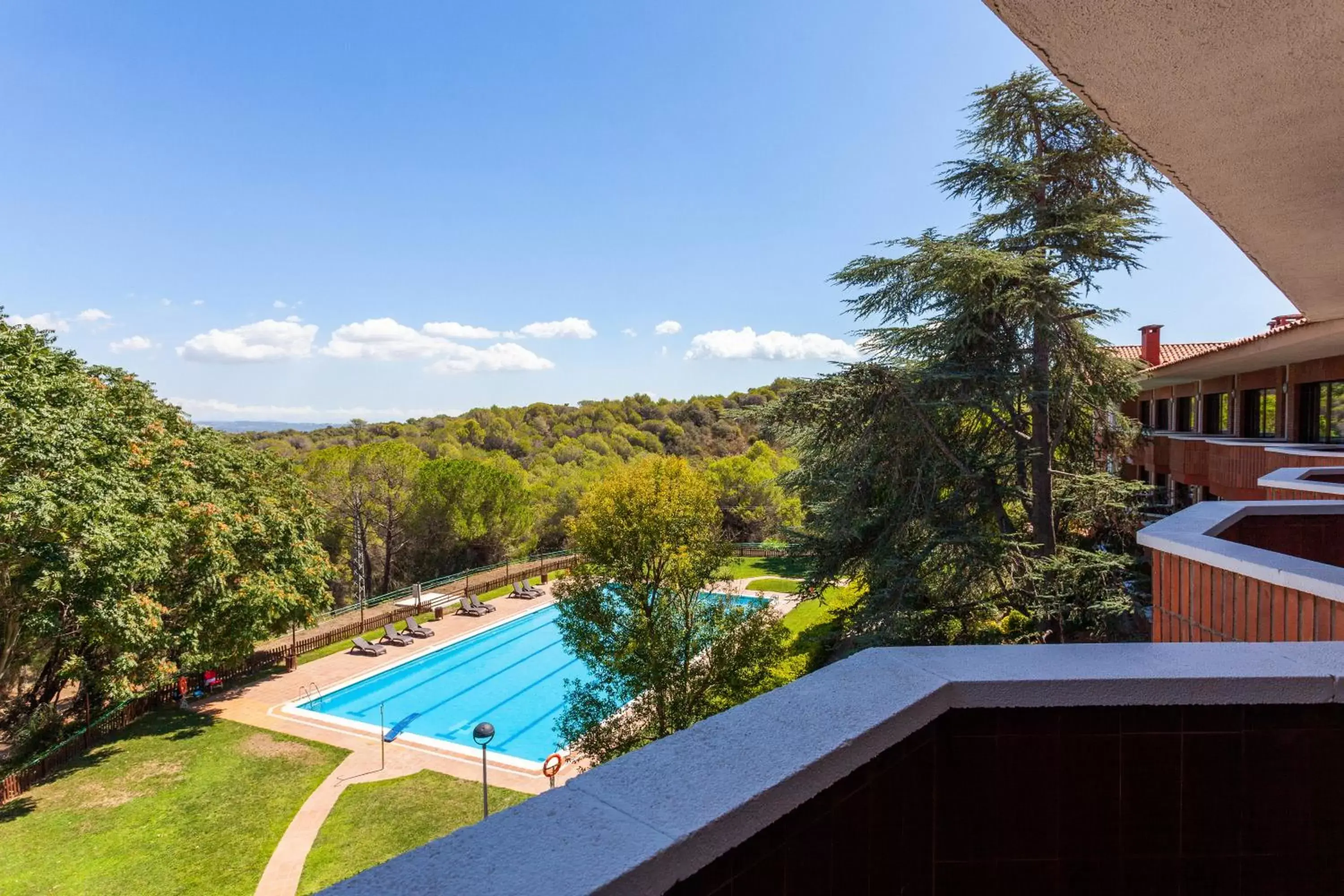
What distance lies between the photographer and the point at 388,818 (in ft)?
39.4

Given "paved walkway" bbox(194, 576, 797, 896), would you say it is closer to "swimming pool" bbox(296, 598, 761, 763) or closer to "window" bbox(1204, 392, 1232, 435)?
"swimming pool" bbox(296, 598, 761, 763)

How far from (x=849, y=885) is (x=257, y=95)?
30659 mm

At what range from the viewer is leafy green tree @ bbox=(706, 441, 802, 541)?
35.3 metres

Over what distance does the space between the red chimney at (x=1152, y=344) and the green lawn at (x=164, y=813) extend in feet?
95.5

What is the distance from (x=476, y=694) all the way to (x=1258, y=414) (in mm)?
22063

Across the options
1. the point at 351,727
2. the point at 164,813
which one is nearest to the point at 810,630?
the point at 351,727

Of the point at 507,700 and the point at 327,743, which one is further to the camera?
the point at 507,700

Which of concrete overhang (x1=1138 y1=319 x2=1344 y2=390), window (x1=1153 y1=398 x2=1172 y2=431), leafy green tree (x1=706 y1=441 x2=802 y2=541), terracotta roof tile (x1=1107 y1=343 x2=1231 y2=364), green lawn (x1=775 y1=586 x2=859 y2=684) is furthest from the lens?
leafy green tree (x1=706 y1=441 x2=802 y2=541)

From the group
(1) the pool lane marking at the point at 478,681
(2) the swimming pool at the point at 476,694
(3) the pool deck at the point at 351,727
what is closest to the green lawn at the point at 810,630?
(3) the pool deck at the point at 351,727

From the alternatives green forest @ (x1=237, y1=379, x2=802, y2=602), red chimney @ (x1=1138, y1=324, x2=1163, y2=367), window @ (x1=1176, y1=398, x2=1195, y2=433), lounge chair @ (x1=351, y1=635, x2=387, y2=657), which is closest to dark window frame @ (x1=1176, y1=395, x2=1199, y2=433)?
window @ (x1=1176, y1=398, x2=1195, y2=433)

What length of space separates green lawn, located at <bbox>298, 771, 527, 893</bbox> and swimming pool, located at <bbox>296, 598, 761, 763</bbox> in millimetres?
1971

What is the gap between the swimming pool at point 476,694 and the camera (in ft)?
53.9

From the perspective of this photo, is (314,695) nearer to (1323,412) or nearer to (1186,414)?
(1323,412)

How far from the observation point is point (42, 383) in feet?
38.5
